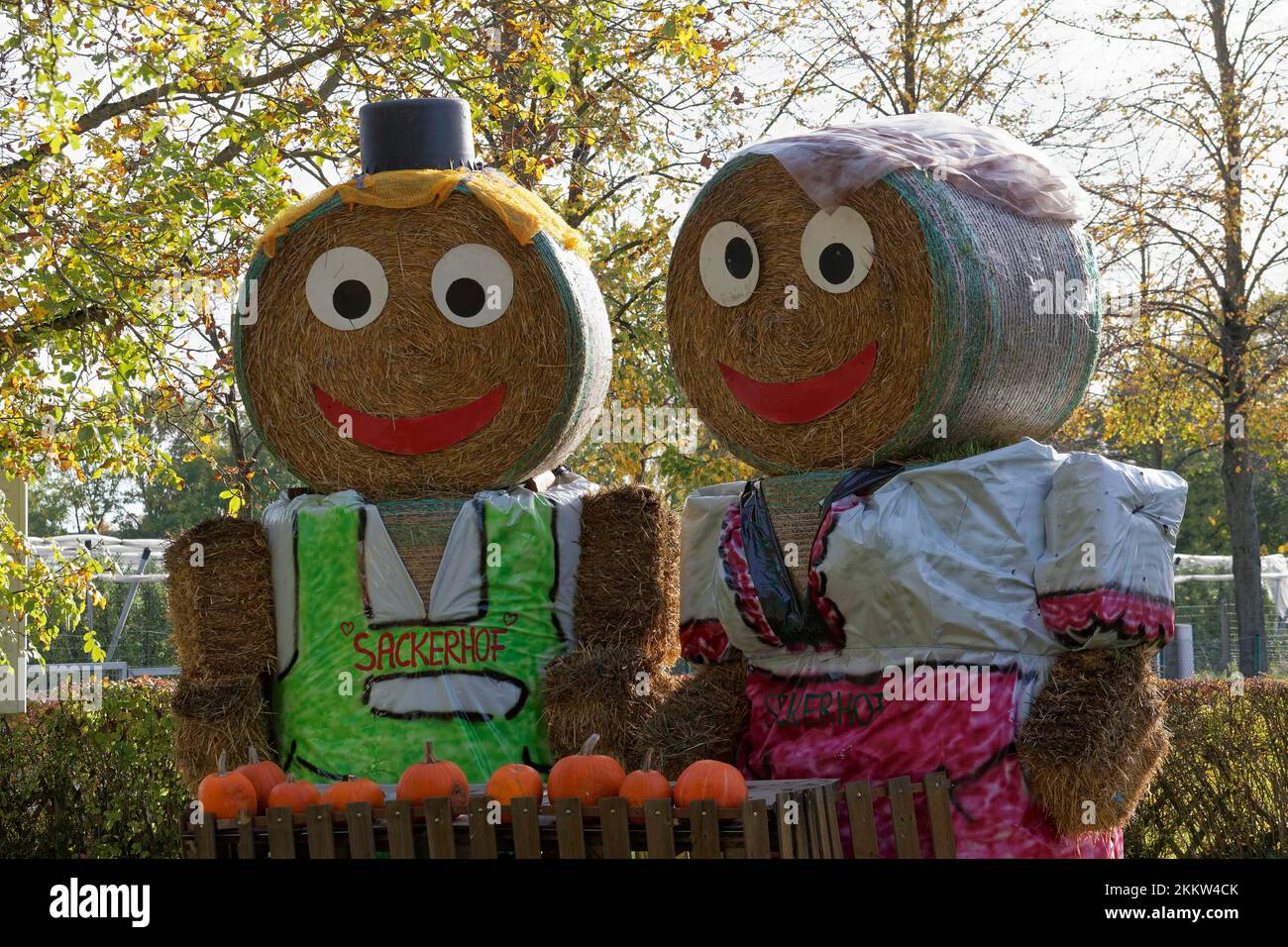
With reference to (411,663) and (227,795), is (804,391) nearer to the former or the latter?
(411,663)

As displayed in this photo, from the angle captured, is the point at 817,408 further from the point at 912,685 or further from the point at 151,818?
the point at 151,818

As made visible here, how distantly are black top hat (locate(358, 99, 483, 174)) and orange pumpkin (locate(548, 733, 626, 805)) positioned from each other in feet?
8.28

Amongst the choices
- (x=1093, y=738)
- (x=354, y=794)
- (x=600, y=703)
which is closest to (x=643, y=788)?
(x=354, y=794)

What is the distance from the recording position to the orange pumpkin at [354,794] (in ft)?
13.8

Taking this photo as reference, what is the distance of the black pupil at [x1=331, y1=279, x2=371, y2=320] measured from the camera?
5.43m

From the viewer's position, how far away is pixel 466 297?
17.7ft

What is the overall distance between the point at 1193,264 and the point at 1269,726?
7146mm

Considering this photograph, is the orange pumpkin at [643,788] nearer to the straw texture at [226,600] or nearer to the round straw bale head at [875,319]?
the round straw bale head at [875,319]

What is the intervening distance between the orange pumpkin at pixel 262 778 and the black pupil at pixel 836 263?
93.3 inches

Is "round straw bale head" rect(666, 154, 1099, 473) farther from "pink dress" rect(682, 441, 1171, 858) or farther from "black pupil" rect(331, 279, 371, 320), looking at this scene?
"black pupil" rect(331, 279, 371, 320)

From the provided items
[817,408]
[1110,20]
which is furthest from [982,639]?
[1110,20]

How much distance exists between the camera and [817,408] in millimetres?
4918

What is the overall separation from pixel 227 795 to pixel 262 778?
216mm

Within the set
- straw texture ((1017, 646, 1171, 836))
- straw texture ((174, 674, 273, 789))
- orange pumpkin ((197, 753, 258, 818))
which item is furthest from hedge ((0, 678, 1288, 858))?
orange pumpkin ((197, 753, 258, 818))
